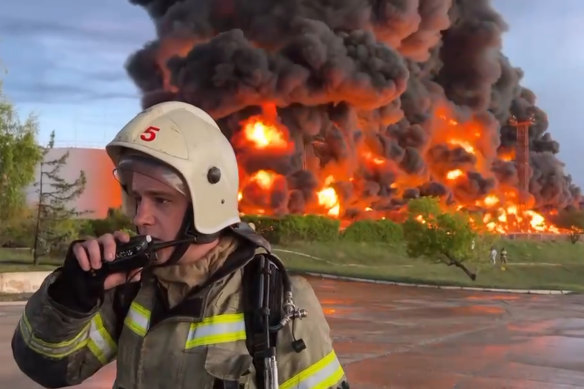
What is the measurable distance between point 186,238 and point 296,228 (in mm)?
36702

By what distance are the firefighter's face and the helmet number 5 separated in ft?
0.32

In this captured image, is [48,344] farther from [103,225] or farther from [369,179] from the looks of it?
[369,179]

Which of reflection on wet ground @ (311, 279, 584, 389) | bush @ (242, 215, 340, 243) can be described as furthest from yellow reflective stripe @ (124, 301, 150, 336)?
bush @ (242, 215, 340, 243)

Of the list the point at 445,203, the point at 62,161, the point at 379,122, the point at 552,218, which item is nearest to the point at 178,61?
the point at 379,122

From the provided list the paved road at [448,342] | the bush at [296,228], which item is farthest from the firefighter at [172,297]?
the bush at [296,228]

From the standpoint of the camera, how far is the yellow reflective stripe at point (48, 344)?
6.31 feet

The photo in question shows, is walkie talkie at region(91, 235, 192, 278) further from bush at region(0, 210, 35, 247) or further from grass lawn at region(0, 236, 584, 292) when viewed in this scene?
bush at region(0, 210, 35, 247)

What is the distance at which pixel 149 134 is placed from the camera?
6.48 ft

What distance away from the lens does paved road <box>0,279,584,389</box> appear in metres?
8.14

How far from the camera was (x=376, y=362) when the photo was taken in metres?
9.03

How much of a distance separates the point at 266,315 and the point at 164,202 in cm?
44

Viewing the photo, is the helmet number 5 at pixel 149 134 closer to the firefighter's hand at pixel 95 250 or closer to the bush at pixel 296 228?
the firefighter's hand at pixel 95 250

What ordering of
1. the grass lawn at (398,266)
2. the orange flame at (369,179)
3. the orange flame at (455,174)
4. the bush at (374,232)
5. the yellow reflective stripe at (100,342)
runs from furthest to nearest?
1. the orange flame at (455,174)
2. the orange flame at (369,179)
3. the bush at (374,232)
4. the grass lawn at (398,266)
5. the yellow reflective stripe at (100,342)

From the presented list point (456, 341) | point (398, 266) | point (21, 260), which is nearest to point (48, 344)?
point (456, 341)
